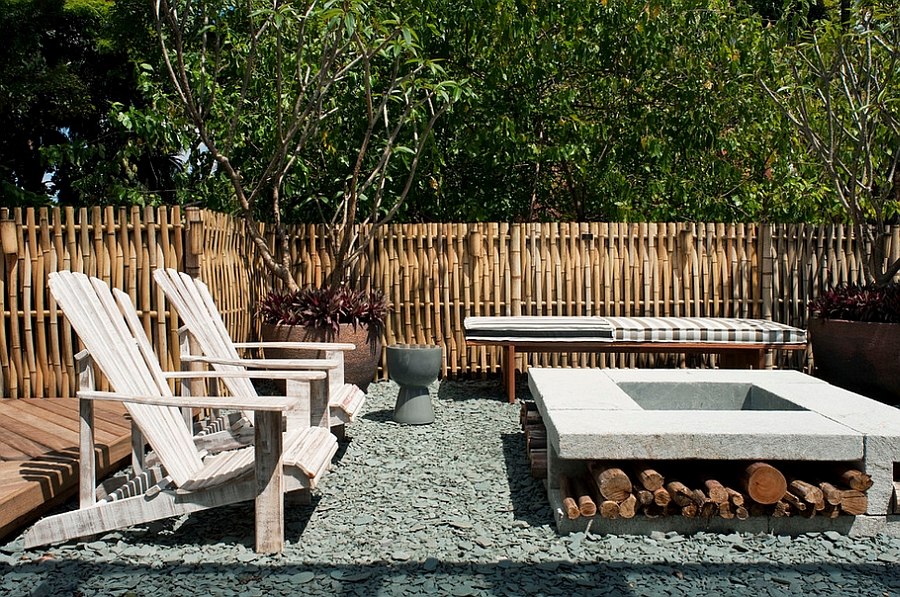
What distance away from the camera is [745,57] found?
29.2 feet

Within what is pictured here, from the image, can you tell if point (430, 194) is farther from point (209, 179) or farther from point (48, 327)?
point (48, 327)

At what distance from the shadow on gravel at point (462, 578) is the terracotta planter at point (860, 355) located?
12.5ft

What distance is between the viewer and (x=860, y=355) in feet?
21.6

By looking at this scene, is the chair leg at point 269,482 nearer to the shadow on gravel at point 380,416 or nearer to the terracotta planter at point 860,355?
the shadow on gravel at point 380,416

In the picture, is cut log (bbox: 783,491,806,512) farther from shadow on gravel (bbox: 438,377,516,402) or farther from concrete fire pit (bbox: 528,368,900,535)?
shadow on gravel (bbox: 438,377,516,402)

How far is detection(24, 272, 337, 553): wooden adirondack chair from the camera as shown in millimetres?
3014

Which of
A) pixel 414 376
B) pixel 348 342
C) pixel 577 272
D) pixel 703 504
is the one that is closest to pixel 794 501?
pixel 703 504

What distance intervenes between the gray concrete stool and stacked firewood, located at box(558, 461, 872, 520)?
92.9 inches

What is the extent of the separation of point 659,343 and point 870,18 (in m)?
3.90

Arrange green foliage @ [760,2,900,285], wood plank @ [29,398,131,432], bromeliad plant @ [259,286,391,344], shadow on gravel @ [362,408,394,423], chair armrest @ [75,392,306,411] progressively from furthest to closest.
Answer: green foliage @ [760,2,900,285] < bromeliad plant @ [259,286,391,344] < shadow on gravel @ [362,408,394,423] < wood plank @ [29,398,131,432] < chair armrest @ [75,392,306,411]

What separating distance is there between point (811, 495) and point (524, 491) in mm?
1393

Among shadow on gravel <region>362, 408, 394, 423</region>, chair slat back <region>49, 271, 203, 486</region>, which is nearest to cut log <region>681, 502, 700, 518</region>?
chair slat back <region>49, 271, 203, 486</region>

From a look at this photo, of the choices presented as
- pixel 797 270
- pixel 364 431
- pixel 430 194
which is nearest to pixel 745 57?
pixel 797 270

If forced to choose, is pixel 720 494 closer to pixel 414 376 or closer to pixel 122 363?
pixel 122 363
